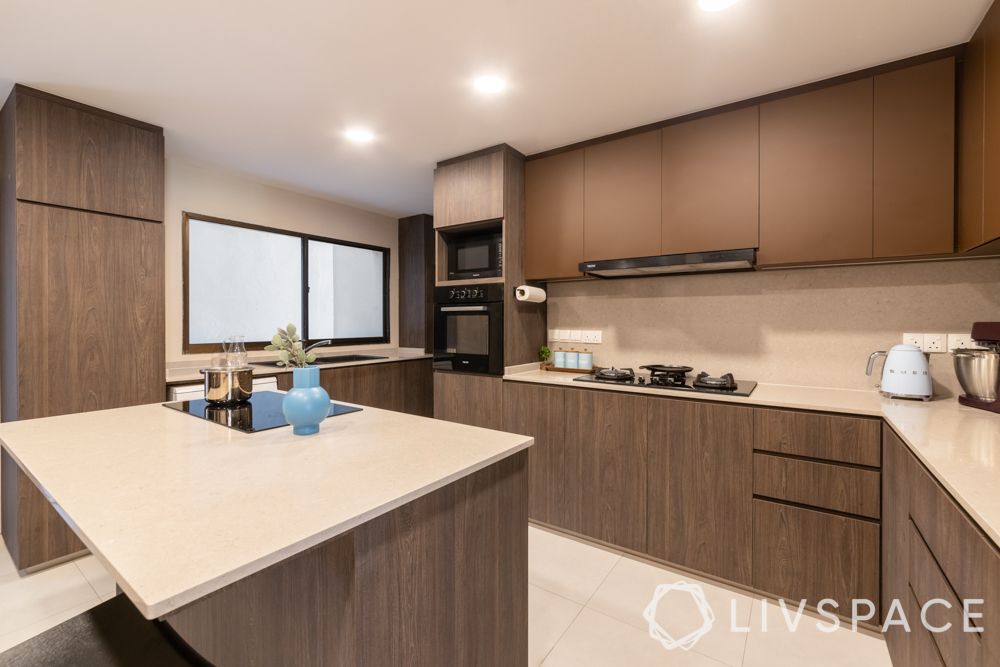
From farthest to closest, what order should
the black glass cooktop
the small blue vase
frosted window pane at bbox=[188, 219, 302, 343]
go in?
frosted window pane at bbox=[188, 219, 302, 343]
the black glass cooktop
the small blue vase

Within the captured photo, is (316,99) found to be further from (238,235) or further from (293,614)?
(293,614)

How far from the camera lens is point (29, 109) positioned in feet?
7.07

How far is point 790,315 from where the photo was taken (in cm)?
242

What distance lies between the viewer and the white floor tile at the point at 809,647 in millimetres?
1653

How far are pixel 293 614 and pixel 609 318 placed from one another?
250 cm

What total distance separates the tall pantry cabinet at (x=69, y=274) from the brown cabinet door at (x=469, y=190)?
169cm

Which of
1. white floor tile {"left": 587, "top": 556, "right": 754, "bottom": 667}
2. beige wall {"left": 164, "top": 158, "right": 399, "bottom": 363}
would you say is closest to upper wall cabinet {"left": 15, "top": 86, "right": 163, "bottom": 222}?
beige wall {"left": 164, "top": 158, "right": 399, "bottom": 363}

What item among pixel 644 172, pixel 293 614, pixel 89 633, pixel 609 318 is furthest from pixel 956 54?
pixel 89 633

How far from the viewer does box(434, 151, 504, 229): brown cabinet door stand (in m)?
2.87

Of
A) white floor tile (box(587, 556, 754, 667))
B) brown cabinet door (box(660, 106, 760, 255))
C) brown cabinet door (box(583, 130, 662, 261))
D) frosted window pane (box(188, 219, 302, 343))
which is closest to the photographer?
white floor tile (box(587, 556, 754, 667))

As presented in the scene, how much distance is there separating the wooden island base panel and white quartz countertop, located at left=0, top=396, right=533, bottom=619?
86 mm

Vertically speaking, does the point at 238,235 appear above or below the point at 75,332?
above

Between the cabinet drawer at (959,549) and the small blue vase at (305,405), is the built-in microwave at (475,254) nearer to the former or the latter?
the small blue vase at (305,405)

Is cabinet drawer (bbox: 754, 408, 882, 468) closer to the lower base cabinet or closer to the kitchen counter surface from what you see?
the lower base cabinet
